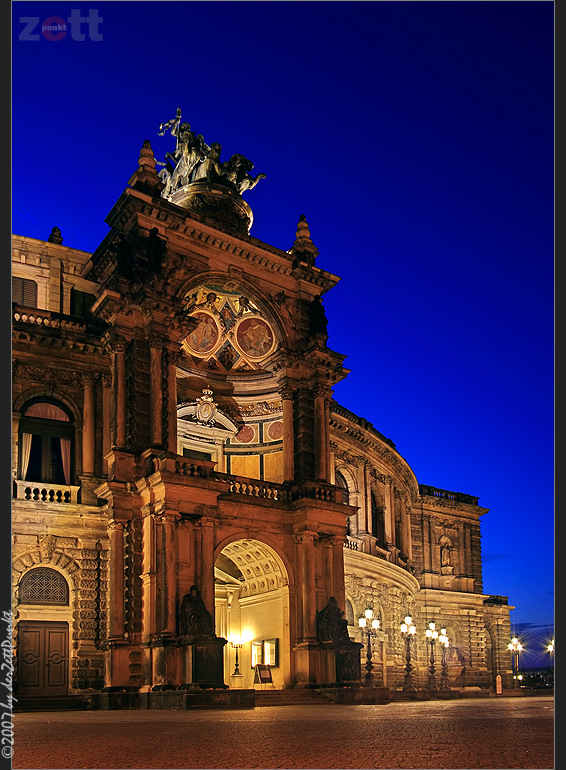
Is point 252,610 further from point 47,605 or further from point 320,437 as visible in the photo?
point 47,605

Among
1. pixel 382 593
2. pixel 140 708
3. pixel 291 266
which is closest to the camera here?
pixel 140 708

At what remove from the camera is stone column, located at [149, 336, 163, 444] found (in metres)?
29.5

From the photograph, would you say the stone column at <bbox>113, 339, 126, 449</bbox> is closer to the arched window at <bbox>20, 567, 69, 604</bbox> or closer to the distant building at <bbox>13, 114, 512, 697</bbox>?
the distant building at <bbox>13, 114, 512, 697</bbox>

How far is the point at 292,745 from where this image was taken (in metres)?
11.0

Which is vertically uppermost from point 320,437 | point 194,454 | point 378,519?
point 320,437

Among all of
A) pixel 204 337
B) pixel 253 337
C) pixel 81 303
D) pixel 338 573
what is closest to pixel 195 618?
pixel 338 573

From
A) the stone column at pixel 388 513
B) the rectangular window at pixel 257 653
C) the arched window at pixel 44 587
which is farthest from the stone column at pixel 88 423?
the stone column at pixel 388 513

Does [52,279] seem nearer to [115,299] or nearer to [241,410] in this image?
[115,299]

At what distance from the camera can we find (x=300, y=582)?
104ft

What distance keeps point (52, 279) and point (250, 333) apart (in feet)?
30.5

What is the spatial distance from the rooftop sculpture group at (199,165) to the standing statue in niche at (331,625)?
65.7 ft

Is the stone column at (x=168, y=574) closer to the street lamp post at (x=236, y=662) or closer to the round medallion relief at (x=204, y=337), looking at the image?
the street lamp post at (x=236, y=662)

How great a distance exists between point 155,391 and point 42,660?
32.0ft
